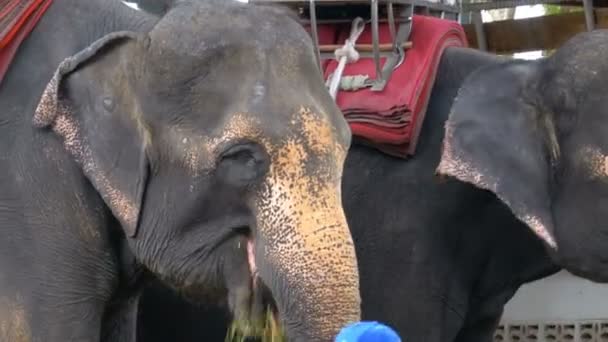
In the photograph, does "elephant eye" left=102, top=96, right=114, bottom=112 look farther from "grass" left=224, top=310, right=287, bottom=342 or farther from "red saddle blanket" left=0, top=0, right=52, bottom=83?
"grass" left=224, top=310, right=287, bottom=342

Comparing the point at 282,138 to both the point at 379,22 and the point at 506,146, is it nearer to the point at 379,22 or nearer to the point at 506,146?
the point at 506,146

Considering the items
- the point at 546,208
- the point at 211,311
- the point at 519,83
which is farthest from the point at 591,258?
the point at 211,311

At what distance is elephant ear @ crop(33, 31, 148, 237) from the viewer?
127 inches

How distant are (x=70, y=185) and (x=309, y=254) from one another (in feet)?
1.96

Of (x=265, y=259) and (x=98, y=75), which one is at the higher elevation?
(x=98, y=75)

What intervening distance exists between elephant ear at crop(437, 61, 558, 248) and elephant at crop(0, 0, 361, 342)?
0.77m

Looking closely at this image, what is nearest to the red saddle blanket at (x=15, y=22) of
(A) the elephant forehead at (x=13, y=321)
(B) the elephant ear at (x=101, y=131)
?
(B) the elephant ear at (x=101, y=131)

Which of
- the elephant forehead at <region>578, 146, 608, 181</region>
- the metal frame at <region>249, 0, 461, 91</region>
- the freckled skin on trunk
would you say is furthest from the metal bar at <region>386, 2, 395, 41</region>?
the freckled skin on trunk

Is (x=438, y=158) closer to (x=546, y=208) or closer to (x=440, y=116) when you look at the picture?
(x=440, y=116)

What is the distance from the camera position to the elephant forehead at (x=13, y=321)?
3.33 metres

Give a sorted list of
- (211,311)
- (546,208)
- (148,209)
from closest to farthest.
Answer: (148,209) < (546,208) < (211,311)

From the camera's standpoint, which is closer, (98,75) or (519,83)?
(98,75)

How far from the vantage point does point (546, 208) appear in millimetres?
3953

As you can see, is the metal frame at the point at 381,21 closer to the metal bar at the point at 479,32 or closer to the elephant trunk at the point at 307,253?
the metal bar at the point at 479,32
